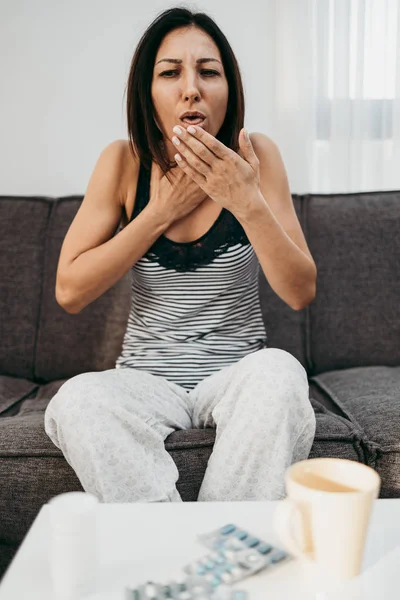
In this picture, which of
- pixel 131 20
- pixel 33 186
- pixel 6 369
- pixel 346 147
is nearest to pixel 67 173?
pixel 33 186

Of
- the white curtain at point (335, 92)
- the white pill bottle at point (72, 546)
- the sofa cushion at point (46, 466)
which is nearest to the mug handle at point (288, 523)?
the white pill bottle at point (72, 546)

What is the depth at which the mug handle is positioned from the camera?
606 mm

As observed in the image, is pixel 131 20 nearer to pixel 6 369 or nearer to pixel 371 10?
pixel 371 10

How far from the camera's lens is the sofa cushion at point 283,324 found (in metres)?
1.78

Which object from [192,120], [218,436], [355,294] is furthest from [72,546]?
[355,294]

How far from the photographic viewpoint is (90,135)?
2164 millimetres

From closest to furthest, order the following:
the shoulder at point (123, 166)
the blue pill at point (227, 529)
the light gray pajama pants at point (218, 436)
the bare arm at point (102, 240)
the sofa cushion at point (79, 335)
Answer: the blue pill at point (227, 529)
the light gray pajama pants at point (218, 436)
the bare arm at point (102, 240)
the shoulder at point (123, 166)
the sofa cushion at point (79, 335)

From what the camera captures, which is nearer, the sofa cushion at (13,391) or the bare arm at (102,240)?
the bare arm at (102,240)

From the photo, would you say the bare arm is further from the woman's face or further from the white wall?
the white wall

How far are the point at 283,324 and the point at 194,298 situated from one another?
0.45 metres

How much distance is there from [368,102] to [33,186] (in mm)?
1094

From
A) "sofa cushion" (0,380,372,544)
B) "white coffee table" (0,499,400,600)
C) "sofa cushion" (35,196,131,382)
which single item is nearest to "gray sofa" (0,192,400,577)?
"sofa cushion" (35,196,131,382)

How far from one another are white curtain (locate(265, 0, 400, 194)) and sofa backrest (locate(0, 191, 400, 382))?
0.41 metres

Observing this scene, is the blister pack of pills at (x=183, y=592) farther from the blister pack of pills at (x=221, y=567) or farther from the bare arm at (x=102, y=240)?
the bare arm at (x=102, y=240)
